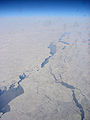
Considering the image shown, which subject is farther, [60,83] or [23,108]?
[60,83]

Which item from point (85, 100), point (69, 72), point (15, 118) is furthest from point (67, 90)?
point (15, 118)

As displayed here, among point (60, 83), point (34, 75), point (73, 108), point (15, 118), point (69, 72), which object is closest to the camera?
point (15, 118)

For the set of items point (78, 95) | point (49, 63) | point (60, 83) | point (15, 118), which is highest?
point (49, 63)

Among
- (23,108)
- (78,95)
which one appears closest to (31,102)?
(23,108)

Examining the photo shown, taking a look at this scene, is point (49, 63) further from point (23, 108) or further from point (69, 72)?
point (23, 108)

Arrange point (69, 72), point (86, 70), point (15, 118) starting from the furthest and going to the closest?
point (86, 70)
point (69, 72)
point (15, 118)

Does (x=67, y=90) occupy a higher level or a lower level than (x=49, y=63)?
lower
